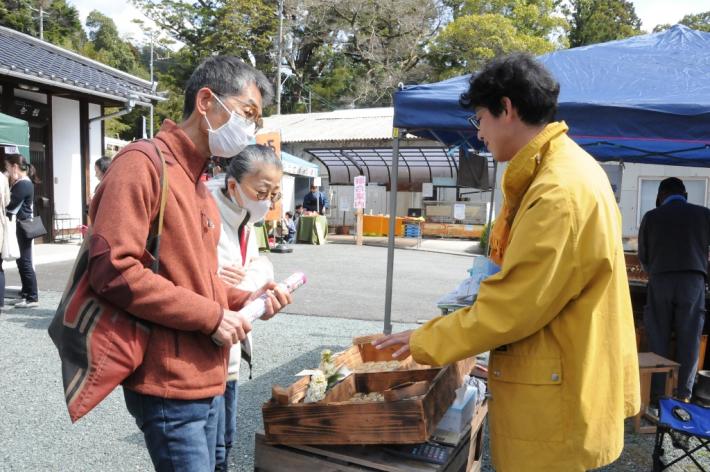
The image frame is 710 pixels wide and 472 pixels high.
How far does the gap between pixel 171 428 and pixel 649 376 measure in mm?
3997

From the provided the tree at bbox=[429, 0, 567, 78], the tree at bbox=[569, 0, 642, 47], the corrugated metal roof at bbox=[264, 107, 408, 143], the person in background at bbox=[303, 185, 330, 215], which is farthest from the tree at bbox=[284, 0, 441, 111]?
the person in background at bbox=[303, 185, 330, 215]

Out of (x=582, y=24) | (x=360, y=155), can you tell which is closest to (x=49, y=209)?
(x=360, y=155)

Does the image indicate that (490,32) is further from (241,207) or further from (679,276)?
(241,207)

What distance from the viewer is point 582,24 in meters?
41.9

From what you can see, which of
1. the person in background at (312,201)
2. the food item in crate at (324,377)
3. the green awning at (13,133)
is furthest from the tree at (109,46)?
the food item in crate at (324,377)

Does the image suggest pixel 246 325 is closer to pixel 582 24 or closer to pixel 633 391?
pixel 633 391

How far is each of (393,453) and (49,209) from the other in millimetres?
12343

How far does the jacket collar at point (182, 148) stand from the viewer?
5.55ft

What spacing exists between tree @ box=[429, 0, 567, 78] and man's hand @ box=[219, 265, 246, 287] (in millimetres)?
26988

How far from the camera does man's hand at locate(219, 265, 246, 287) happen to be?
2297mm

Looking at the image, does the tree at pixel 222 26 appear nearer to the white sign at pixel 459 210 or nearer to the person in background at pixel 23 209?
the white sign at pixel 459 210

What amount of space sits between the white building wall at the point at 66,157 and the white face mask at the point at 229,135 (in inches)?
485

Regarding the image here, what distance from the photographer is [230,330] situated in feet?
5.24

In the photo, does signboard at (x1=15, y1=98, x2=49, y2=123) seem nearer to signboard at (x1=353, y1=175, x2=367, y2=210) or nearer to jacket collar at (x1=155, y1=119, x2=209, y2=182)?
signboard at (x1=353, y1=175, x2=367, y2=210)
